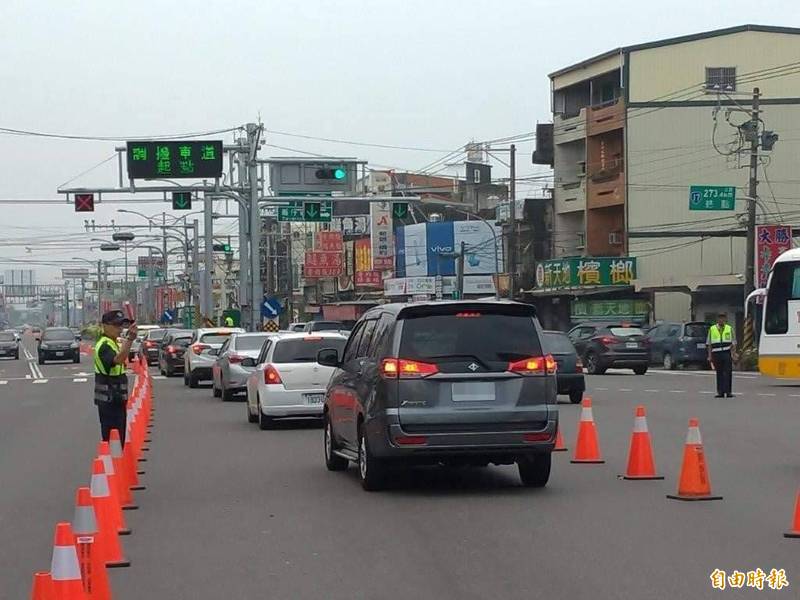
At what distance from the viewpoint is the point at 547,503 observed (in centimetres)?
1238

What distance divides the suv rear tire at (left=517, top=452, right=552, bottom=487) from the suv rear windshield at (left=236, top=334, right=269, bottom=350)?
16088mm

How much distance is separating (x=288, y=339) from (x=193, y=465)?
608cm

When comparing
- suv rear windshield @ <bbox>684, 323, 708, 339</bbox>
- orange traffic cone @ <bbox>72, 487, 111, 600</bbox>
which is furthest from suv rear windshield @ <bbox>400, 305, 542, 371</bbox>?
suv rear windshield @ <bbox>684, 323, 708, 339</bbox>

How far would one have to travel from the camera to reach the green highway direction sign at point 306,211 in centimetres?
4553

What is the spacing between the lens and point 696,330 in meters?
44.7

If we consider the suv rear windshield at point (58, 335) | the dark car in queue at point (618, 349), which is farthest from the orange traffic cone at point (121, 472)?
the suv rear windshield at point (58, 335)

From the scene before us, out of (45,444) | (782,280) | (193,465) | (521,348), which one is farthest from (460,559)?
(782,280)

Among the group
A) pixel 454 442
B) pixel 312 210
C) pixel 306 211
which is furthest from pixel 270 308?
pixel 454 442

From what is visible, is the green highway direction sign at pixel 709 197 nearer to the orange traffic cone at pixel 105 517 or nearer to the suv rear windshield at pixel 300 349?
the suv rear windshield at pixel 300 349

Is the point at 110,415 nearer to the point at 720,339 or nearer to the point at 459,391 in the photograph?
the point at 459,391

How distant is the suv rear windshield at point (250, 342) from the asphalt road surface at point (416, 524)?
900cm

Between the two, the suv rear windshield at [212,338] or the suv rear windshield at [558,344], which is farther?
the suv rear windshield at [212,338]

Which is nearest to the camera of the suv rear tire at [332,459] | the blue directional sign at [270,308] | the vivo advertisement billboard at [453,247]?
the suv rear tire at [332,459]

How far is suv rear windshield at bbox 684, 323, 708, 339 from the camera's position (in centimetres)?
4444
